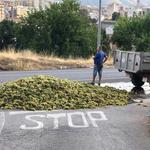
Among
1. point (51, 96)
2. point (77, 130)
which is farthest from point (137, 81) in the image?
point (77, 130)

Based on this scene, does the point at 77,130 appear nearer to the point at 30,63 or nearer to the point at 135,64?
the point at 135,64

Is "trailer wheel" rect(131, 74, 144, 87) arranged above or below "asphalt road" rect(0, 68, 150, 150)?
below

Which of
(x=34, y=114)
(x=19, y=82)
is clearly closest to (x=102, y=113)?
(x=34, y=114)

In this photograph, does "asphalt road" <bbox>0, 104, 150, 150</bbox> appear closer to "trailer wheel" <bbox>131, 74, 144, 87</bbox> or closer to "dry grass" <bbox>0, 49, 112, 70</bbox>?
"trailer wheel" <bbox>131, 74, 144, 87</bbox>

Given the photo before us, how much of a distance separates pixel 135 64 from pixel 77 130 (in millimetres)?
7846

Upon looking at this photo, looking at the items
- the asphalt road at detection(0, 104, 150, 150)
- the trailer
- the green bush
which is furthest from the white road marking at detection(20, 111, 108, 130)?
the trailer

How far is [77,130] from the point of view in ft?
40.5

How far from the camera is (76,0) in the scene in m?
60.2

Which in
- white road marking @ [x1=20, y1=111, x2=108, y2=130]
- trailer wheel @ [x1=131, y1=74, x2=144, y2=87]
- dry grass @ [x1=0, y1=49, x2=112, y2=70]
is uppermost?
white road marking @ [x1=20, y1=111, x2=108, y2=130]

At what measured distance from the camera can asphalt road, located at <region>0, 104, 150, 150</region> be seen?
10625 millimetres

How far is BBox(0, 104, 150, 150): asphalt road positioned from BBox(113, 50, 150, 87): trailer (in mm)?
3131

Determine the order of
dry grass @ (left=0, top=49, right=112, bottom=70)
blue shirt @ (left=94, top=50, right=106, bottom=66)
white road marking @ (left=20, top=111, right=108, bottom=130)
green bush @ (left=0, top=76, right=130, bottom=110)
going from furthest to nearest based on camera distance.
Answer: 1. dry grass @ (left=0, top=49, right=112, bottom=70)
2. blue shirt @ (left=94, top=50, right=106, bottom=66)
3. green bush @ (left=0, top=76, right=130, bottom=110)
4. white road marking @ (left=20, top=111, right=108, bottom=130)

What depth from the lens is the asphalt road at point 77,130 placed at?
10625 millimetres

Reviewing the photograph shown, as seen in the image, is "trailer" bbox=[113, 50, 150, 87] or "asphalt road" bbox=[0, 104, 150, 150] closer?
"asphalt road" bbox=[0, 104, 150, 150]
